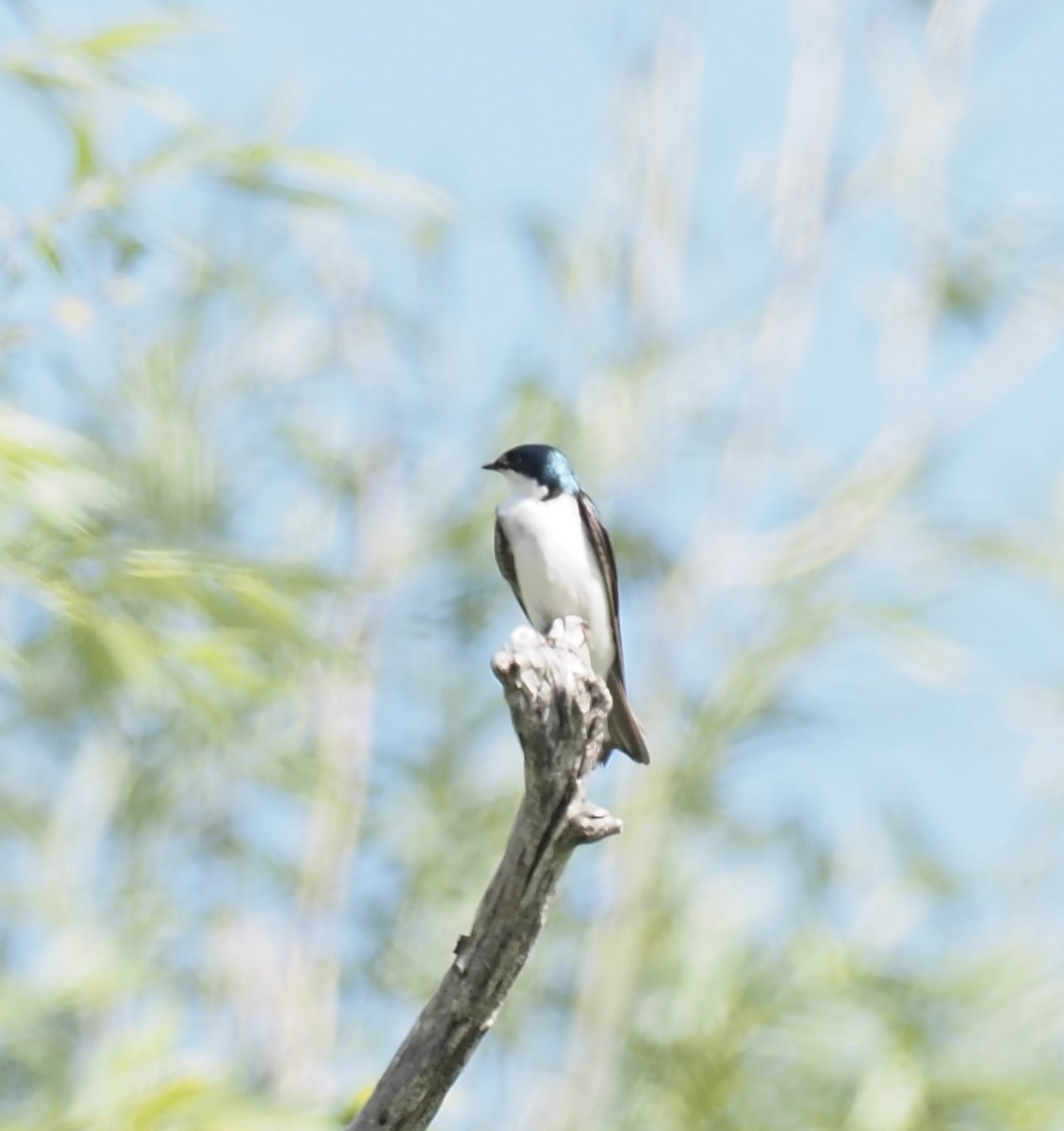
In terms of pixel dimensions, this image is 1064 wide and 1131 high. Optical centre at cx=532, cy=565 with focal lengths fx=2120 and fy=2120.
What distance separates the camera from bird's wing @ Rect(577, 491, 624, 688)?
356 cm

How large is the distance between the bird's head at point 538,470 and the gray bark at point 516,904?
163 centimetres

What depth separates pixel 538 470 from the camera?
12.0ft

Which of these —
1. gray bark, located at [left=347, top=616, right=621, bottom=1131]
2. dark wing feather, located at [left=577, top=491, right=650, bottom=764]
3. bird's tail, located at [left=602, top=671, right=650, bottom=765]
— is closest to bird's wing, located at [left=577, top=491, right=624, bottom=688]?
dark wing feather, located at [left=577, top=491, right=650, bottom=764]

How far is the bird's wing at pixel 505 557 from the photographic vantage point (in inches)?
141

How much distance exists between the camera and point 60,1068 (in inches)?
153

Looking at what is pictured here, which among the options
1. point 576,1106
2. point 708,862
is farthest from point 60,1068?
point 708,862

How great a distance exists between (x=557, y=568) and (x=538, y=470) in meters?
0.26

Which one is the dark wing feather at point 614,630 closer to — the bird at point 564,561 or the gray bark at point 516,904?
the bird at point 564,561

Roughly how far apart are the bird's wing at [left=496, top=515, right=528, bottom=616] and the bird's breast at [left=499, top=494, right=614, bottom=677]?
0.07ft

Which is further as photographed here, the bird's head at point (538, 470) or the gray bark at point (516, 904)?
the bird's head at point (538, 470)

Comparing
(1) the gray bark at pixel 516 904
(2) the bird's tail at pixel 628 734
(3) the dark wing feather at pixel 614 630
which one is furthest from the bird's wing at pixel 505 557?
(1) the gray bark at pixel 516 904

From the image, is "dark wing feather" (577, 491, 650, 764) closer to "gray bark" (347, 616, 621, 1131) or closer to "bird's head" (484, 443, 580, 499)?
"bird's head" (484, 443, 580, 499)

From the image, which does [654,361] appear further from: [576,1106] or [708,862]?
[576,1106]

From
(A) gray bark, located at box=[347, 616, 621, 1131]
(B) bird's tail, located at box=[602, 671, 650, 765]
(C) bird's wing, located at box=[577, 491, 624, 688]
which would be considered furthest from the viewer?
(C) bird's wing, located at box=[577, 491, 624, 688]
